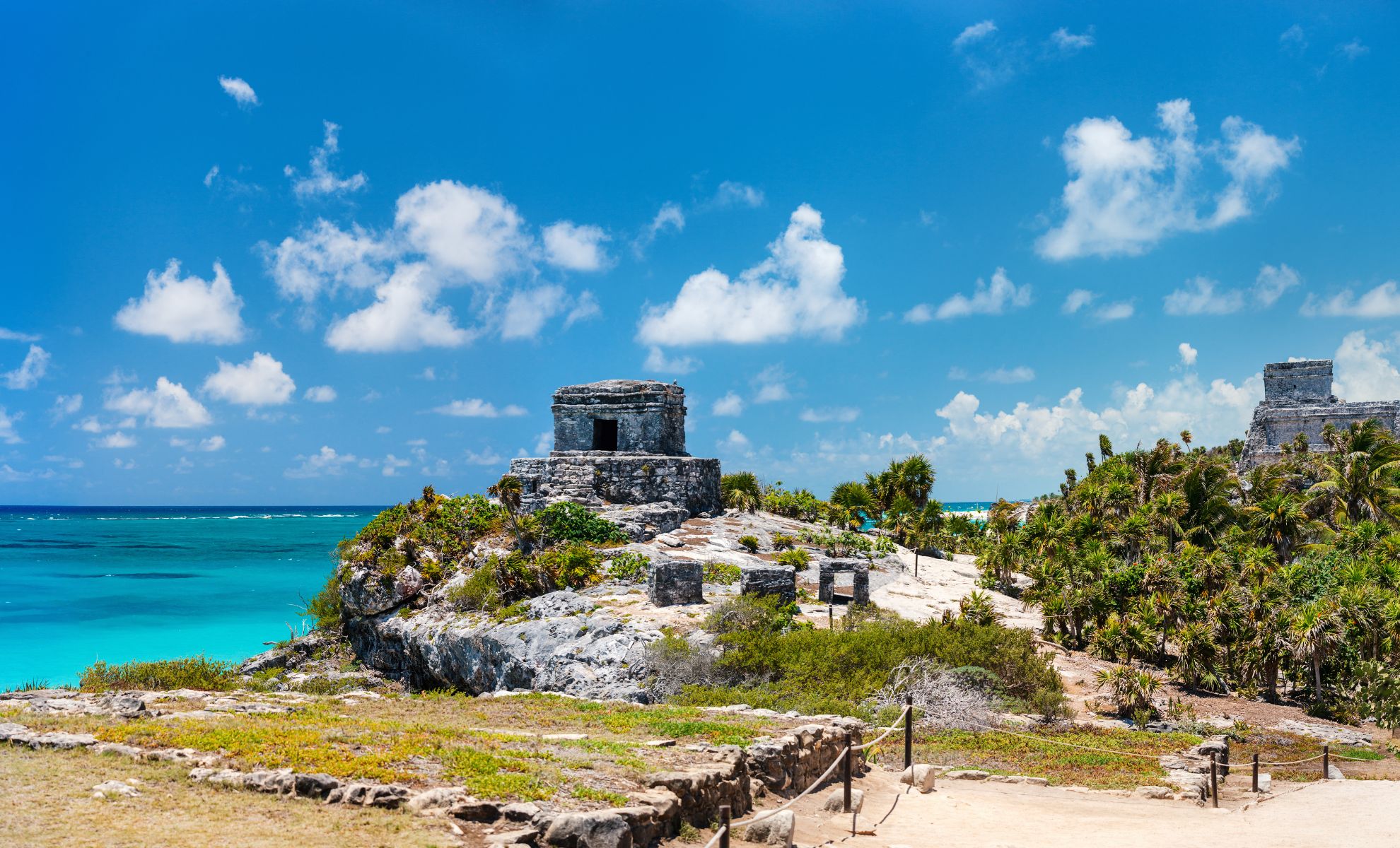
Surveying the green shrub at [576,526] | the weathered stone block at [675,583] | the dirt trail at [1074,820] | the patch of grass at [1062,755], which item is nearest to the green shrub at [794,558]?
the green shrub at [576,526]

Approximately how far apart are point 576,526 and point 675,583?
599 centimetres

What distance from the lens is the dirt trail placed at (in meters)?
8.72

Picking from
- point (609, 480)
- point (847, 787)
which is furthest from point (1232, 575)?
point (847, 787)

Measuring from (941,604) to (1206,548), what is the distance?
12365 mm

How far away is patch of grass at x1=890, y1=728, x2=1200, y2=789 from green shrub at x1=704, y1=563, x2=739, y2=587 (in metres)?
7.45

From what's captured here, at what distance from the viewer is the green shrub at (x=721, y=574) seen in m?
20.2

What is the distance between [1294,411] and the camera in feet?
143

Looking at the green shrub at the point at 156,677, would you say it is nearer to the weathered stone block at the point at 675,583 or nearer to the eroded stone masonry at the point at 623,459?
the weathered stone block at the point at 675,583

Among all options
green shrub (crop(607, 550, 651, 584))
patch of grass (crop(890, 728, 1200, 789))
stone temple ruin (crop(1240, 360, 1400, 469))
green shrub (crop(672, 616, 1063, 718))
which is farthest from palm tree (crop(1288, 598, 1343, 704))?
stone temple ruin (crop(1240, 360, 1400, 469))

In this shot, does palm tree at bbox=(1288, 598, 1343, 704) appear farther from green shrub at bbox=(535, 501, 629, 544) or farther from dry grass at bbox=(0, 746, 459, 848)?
dry grass at bbox=(0, 746, 459, 848)

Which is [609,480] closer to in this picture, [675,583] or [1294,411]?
[675,583]

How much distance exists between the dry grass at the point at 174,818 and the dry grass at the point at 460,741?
1.94 feet

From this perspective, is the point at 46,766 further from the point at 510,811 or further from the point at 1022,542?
the point at 1022,542

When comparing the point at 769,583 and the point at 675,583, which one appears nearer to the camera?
the point at 769,583
